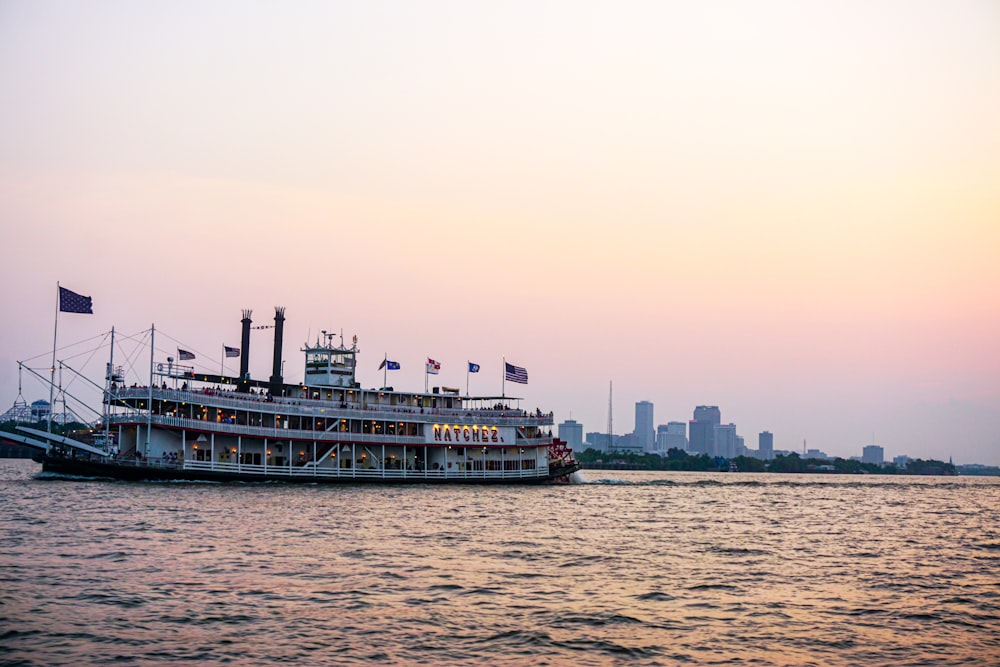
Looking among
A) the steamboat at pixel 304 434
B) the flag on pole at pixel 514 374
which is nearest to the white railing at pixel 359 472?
the steamboat at pixel 304 434

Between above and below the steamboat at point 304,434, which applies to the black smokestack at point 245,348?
above

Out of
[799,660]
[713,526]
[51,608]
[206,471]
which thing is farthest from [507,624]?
[206,471]

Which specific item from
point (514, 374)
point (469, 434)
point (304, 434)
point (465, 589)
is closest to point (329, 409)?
point (304, 434)

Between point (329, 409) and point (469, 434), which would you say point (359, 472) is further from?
point (469, 434)

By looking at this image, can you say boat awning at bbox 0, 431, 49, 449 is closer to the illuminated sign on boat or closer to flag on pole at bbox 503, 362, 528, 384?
the illuminated sign on boat

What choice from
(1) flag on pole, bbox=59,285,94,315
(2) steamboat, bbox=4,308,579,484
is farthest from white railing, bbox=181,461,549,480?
(1) flag on pole, bbox=59,285,94,315

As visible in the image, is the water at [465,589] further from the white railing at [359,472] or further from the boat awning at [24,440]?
the white railing at [359,472]

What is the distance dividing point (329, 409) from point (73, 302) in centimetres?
2435

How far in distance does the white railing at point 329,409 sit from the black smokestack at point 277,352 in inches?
84.6

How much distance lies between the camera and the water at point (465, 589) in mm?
21828

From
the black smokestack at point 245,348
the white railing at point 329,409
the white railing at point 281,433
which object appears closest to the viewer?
the white railing at point 281,433

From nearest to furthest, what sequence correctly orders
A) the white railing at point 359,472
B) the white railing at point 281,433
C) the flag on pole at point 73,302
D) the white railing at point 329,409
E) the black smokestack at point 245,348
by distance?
the flag on pole at point 73,302 → the white railing at point 281,433 → the white railing at point 329,409 → the white railing at point 359,472 → the black smokestack at point 245,348

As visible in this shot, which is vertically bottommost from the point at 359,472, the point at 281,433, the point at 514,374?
the point at 359,472

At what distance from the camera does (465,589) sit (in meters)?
29.4
